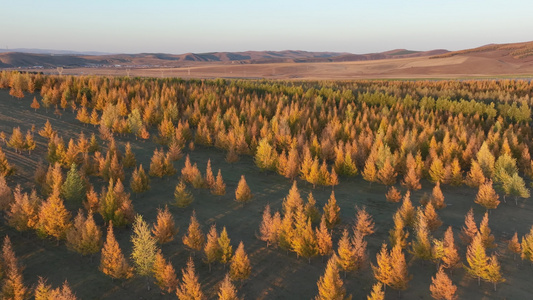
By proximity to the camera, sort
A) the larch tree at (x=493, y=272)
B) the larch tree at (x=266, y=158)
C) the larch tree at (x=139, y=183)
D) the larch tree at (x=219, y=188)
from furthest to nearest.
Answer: the larch tree at (x=266, y=158), the larch tree at (x=219, y=188), the larch tree at (x=139, y=183), the larch tree at (x=493, y=272)

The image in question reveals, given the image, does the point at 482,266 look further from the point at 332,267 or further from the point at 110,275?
the point at 110,275

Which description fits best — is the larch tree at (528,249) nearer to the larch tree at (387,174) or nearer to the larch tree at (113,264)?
the larch tree at (387,174)

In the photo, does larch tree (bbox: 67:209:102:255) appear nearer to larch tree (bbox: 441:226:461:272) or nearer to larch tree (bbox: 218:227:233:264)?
larch tree (bbox: 218:227:233:264)

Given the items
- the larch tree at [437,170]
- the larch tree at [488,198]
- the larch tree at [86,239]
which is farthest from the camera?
the larch tree at [437,170]

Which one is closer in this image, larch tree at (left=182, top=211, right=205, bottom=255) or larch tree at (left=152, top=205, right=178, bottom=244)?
larch tree at (left=182, top=211, right=205, bottom=255)

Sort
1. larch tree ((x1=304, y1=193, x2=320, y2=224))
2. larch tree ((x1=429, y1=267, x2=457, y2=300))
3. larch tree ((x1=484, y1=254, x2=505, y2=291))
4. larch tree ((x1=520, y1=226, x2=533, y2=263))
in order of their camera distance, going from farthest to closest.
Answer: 1. larch tree ((x1=304, y1=193, x2=320, y2=224))
2. larch tree ((x1=520, y1=226, x2=533, y2=263))
3. larch tree ((x1=484, y1=254, x2=505, y2=291))
4. larch tree ((x1=429, y1=267, x2=457, y2=300))

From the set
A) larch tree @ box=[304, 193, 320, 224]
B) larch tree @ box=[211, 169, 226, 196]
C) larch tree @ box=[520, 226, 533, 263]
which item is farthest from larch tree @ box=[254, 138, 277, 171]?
larch tree @ box=[520, 226, 533, 263]

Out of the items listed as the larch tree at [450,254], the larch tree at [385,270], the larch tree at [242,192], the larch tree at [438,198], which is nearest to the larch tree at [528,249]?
the larch tree at [450,254]
